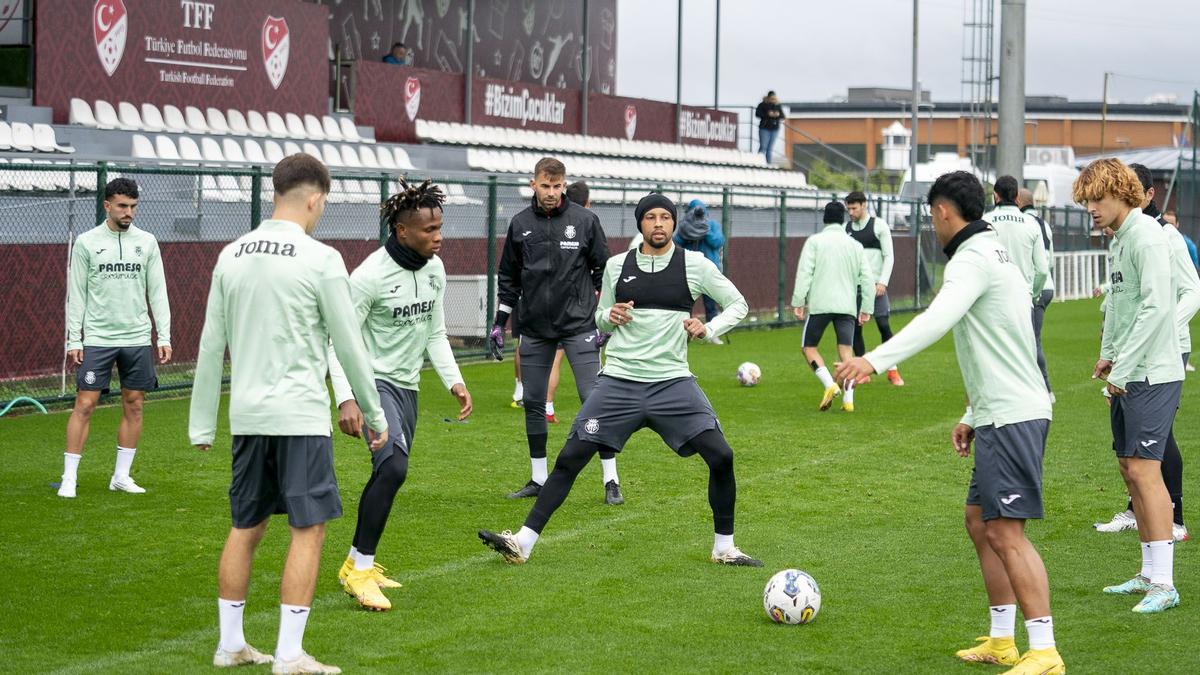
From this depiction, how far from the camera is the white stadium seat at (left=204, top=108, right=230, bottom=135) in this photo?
70.9 ft

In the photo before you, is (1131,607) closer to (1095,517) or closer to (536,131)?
(1095,517)

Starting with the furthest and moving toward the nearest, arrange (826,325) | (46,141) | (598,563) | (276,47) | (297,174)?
(276,47) → (46,141) → (826,325) → (598,563) → (297,174)

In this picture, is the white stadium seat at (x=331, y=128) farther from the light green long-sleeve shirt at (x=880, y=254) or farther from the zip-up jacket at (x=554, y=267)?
the zip-up jacket at (x=554, y=267)

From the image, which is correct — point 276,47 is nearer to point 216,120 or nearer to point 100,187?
point 216,120

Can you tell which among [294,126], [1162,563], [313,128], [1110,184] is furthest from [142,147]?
[1162,563]

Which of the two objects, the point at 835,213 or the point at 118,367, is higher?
the point at 835,213

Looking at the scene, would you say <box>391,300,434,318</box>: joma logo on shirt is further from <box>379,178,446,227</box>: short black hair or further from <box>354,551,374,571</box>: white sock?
<box>354,551,374,571</box>: white sock

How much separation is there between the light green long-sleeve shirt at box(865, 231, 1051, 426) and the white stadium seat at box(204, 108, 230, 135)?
17616 millimetres

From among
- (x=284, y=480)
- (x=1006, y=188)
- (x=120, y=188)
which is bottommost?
(x=284, y=480)

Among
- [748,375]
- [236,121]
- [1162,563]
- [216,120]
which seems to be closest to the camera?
[1162,563]

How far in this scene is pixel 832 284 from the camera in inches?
545

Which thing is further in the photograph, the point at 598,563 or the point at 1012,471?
the point at 598,563

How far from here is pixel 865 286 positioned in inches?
559

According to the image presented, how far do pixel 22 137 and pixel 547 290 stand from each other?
32.1 ft
